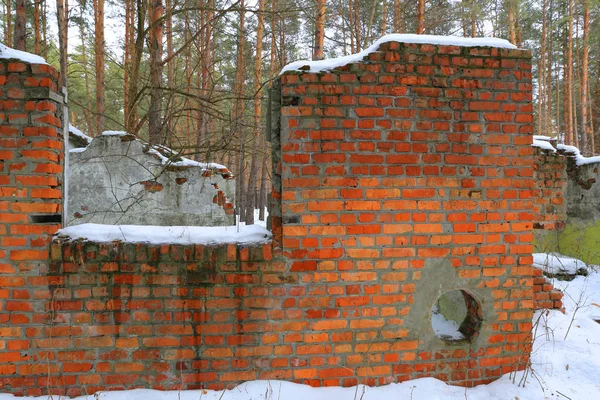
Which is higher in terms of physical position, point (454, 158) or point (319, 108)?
point (319, 108)

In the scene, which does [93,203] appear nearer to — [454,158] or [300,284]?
[300,284]

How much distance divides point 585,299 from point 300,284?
12.0 ft

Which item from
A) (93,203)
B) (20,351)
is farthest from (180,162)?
(20,351)

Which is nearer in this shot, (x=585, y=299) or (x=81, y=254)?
(x=81, y=254)

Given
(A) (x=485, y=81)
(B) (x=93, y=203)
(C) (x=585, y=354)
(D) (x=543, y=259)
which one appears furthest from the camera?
(B) (x=93, y=203)

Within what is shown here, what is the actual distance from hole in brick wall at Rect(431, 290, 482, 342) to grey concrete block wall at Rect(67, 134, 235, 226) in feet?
13.4

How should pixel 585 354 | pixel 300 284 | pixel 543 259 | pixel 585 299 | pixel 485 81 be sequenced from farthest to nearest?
pixel 543 259 → pixel 585 299 → pixel 585 354 → pixel 485 81 → pixel 300 284

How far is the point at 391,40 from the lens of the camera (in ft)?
8.03

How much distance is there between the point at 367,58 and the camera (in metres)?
2.42

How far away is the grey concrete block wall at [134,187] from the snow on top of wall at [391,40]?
11.9 ft

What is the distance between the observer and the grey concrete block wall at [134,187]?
547 centimetres


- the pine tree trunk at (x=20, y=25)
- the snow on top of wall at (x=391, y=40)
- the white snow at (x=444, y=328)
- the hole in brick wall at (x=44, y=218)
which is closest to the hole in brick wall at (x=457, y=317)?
the white snow at (x=444, y=328)

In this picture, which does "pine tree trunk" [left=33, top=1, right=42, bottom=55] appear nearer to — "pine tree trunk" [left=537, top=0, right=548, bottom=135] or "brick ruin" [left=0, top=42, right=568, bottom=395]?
"brick ruin" [left=0, top=42, right=568, bottom=395]

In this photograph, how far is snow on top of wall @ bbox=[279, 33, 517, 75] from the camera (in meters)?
2.40
